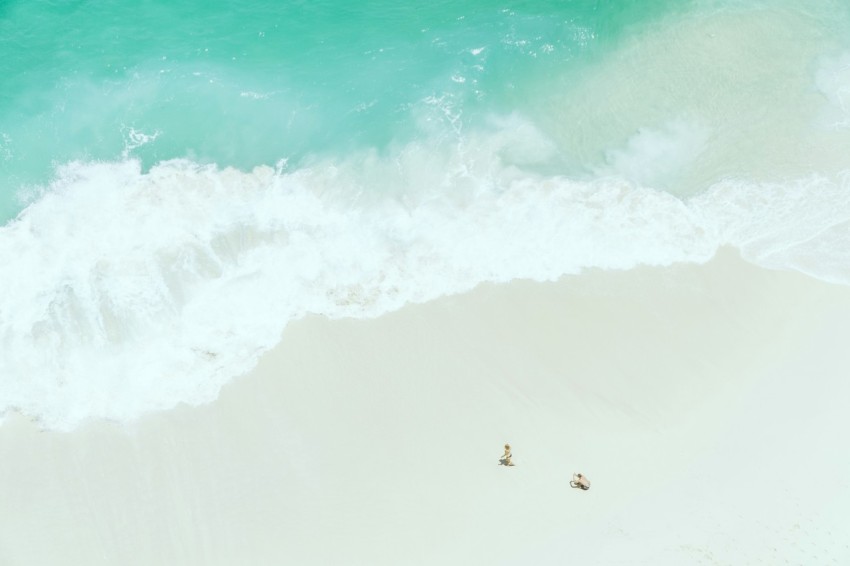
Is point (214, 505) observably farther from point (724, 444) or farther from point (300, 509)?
point (724, 444)

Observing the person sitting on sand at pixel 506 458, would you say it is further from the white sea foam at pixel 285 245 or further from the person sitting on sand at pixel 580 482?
the white sea foam at pixel 285 245

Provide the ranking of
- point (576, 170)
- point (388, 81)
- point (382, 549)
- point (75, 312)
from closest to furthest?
point (382, 549) < point (75, 312) < point (576, 170) < point (388, 81)

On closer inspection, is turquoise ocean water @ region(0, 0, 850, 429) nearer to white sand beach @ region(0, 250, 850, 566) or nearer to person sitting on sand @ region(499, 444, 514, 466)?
white sand beach @ region(0, 250, 850, 566)

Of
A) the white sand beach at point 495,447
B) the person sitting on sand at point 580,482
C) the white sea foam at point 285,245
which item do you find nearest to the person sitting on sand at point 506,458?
the white sand beach at point 495,447

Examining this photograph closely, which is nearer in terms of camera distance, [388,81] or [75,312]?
[75,312]

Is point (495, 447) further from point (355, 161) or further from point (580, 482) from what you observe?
point (355, 161)

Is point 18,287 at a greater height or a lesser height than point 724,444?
greater

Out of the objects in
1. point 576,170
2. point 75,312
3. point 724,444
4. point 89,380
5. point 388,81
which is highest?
point 388,81

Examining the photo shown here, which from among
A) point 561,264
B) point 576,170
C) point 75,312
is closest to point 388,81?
point 576,170
